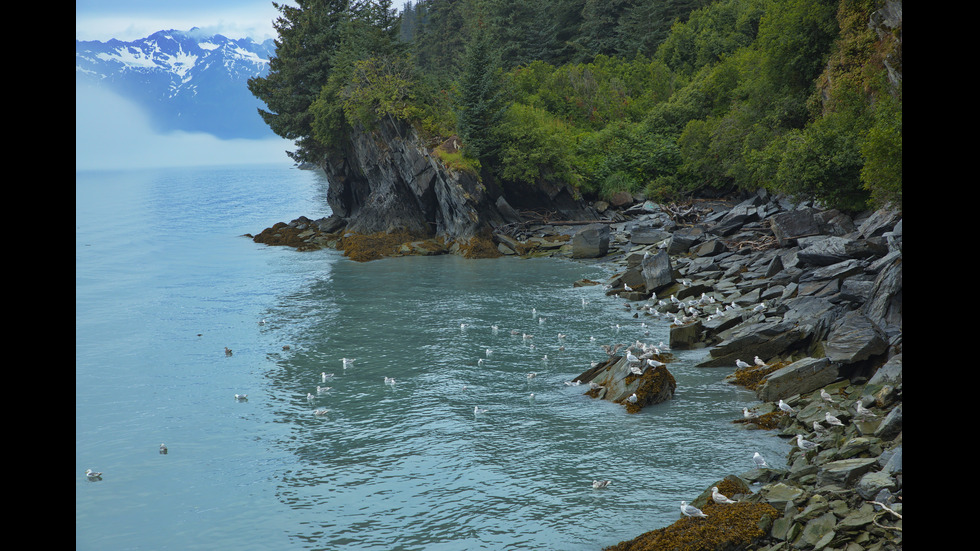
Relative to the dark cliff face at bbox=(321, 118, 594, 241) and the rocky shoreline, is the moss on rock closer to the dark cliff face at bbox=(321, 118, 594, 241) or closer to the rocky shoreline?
the rocky shoreline

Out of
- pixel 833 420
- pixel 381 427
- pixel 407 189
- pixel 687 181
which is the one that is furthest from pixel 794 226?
pixel 407 189

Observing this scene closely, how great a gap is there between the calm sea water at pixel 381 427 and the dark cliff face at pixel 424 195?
1334cm

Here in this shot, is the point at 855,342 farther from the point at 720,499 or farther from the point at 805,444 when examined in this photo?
the point at 720,499

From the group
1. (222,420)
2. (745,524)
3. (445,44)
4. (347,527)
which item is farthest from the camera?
(445,44)

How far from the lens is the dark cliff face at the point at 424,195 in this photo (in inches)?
1956

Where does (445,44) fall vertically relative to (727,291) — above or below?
above

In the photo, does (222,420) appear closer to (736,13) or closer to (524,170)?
(524,170)

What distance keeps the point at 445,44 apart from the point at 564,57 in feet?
62.0

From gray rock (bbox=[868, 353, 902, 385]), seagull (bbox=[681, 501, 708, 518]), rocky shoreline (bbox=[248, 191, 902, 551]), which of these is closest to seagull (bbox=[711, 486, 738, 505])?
rocky shoreline (bbox=[248, 191, 902, 551])

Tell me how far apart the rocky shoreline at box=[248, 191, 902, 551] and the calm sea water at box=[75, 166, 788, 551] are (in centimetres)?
89

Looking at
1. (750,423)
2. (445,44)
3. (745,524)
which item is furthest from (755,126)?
(445,44)

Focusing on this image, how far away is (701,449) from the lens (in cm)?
1538

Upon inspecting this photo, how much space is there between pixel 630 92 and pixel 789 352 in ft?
176

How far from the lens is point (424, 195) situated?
173 ft
